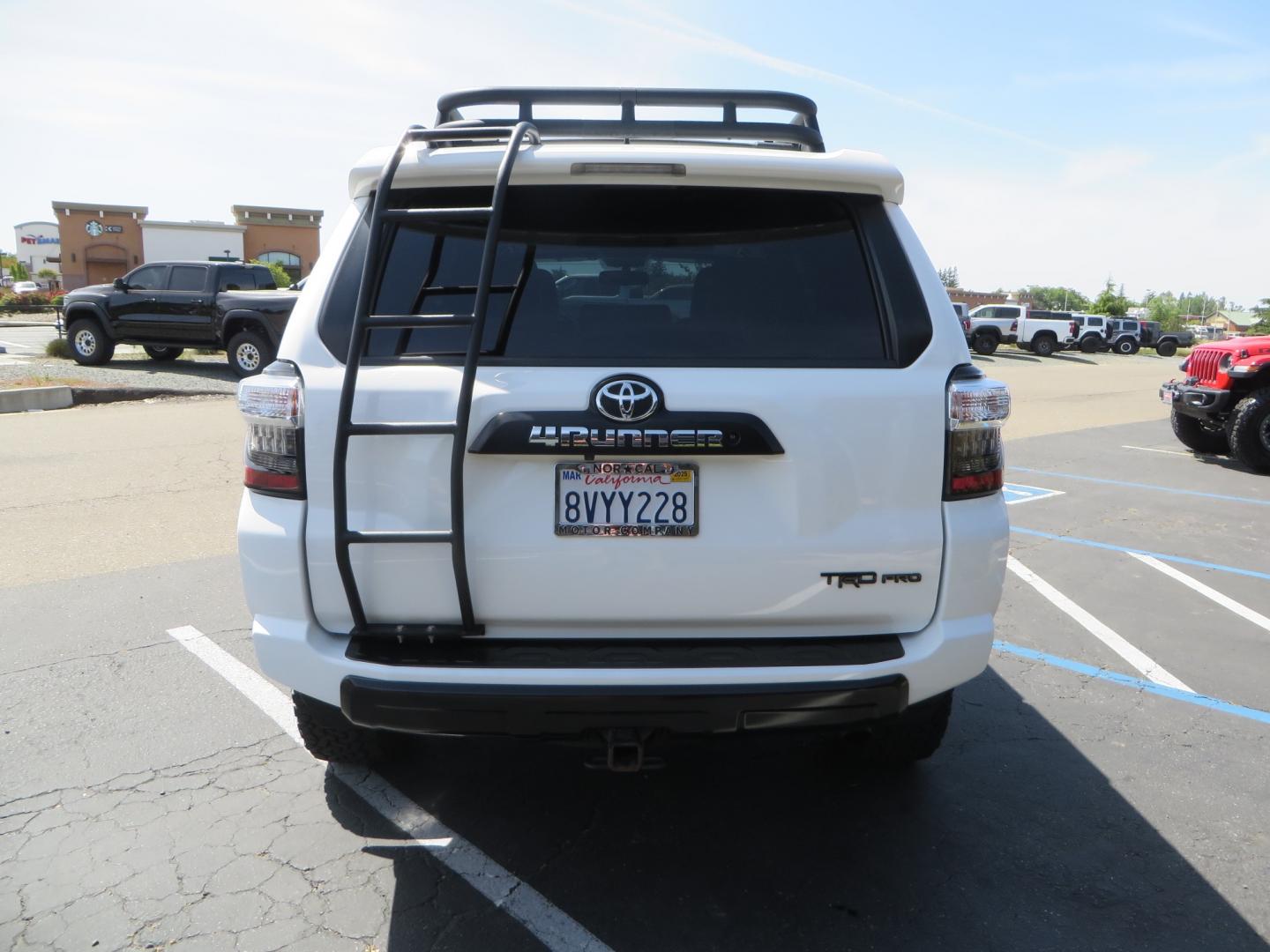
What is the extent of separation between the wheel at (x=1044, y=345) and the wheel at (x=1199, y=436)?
32926 millimetres

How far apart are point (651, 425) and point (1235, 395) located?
1084 centimetres

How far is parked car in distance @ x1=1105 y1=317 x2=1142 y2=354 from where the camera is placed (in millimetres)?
49844

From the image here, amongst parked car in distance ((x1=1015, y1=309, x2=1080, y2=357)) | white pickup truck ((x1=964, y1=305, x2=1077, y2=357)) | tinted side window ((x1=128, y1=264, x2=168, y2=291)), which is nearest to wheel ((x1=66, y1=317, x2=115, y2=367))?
tinted side window ((x1=128, y1=264, x2=168, y2=291))

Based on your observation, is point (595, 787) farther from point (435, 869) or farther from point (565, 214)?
point (565, 214)

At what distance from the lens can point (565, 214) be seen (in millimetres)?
2570

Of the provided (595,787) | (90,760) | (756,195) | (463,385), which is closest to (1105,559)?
(595,787)

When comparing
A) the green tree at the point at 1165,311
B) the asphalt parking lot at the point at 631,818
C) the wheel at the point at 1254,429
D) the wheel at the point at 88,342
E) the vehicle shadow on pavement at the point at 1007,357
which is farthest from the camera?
the green tree at the point at 1165,311

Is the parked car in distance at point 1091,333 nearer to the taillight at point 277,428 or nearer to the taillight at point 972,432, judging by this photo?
the taillight at point 972,432

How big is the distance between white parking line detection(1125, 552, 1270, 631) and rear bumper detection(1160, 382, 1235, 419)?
5.17 m

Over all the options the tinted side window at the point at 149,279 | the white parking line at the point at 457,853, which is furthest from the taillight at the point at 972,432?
the tinted side window at the point at 149,279

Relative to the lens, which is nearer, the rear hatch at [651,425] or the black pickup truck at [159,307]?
the rear hatch at [651,425]

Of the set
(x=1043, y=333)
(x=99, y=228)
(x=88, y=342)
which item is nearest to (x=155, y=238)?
(x=99, y=228)

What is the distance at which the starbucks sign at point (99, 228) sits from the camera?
162ft

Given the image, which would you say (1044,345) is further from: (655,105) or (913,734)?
(913,734)
